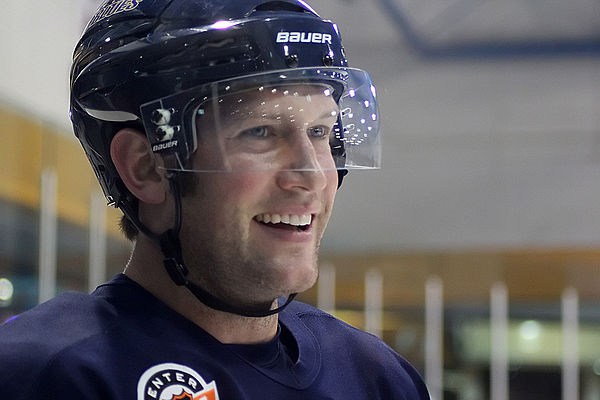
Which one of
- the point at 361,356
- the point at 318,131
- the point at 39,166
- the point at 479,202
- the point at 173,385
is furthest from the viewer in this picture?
the point at 479,202

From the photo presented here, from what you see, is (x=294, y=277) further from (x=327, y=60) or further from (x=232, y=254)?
(x=327, y=60)

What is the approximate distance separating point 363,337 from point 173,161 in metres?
0.35

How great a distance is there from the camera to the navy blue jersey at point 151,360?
0.86 metres

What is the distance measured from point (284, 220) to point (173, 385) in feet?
0.65

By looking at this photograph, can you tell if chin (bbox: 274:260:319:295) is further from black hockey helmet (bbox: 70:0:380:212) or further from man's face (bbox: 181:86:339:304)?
black hockey helmet (bbox: 70:0:380:212)

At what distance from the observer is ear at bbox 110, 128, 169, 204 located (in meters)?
1.02

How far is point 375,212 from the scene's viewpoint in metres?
6.04

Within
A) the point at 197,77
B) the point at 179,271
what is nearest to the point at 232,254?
the point at 179,271

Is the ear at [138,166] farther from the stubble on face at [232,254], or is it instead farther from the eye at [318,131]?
the eye at [318,131]

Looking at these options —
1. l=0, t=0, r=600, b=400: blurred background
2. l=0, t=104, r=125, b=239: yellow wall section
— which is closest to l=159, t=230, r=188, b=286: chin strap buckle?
l=0, t=104, r=125, b=239: yellow wall section

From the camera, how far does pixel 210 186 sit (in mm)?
977

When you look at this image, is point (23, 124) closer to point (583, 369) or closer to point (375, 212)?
point (375, 212)

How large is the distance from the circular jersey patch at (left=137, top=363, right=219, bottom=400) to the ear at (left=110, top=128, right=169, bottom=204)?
7.8 inches

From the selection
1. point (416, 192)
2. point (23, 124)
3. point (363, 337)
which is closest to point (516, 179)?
point (416, 192)
